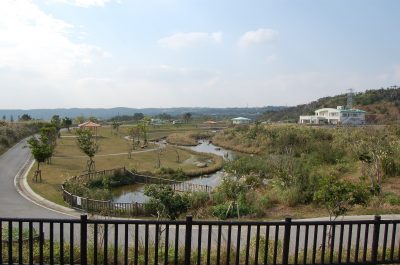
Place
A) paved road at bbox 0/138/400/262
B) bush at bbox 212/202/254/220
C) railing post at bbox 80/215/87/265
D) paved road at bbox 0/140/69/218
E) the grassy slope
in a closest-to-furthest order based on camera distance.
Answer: railing post at bbox 80/215/87/265, paved road at bbox 0/138/400/262, bush at bbox 212/202/254/220, paved road at bbox 0/140/69/218, the grassy slope

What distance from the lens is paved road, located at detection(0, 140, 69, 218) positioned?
16422 mm

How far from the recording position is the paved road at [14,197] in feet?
53.9

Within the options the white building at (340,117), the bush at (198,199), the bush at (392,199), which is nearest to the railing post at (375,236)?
the bush at (392,199)

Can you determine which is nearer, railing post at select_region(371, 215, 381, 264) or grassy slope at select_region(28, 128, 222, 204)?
railing post at select_region(371, 215, 381, 264)

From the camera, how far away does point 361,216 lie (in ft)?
40.8

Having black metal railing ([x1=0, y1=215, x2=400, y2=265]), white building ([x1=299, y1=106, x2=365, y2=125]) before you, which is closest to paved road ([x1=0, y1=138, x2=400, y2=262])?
black metal railing ([x1=0, y1=215, x2=400, y2=265])

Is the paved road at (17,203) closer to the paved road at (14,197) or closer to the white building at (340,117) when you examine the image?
the paved road at (14,197)

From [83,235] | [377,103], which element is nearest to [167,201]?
[83,235]

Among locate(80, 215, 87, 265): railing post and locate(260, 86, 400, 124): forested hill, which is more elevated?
locate(260, 86, 400, 124): forested hill

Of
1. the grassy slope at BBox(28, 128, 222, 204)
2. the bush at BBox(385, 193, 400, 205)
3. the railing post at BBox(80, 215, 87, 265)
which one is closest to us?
the railing post at BBox(80, 215, 87, 265)

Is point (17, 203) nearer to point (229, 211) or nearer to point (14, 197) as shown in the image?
point (14, 197)

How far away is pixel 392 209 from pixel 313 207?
283 cm

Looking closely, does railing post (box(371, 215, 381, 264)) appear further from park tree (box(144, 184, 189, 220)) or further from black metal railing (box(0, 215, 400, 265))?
park tree (box(144, 184, 189, 220))

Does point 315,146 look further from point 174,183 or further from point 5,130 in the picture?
point 5,130
